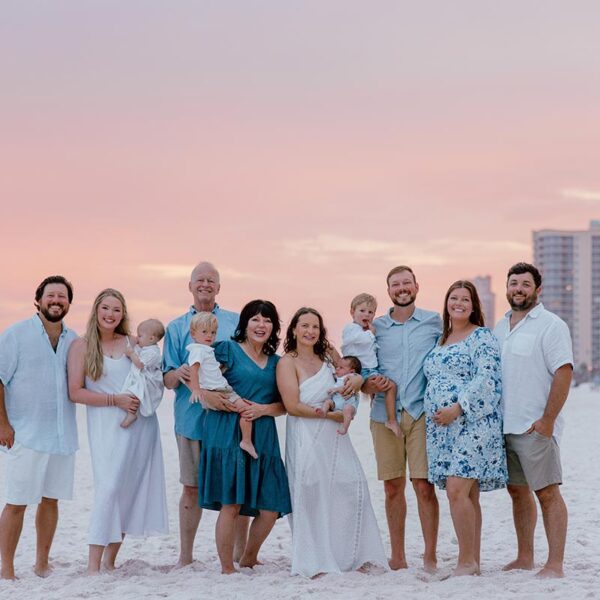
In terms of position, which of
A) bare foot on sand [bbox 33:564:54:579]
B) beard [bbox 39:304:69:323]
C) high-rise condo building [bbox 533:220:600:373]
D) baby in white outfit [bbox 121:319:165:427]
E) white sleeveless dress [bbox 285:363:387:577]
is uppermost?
high-rise condo building [bbox 533:220:600:373]

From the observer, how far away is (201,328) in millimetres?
7938

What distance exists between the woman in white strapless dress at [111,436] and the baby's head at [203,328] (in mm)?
718

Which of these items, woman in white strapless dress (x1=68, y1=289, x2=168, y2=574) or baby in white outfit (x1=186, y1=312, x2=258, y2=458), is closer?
baby in white outfit (x1=186, y1=312, x2=258, y2=458)

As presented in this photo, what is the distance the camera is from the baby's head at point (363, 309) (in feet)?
27.1

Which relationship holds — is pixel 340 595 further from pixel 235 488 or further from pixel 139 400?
pixel 139 400

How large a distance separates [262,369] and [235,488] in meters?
0.92

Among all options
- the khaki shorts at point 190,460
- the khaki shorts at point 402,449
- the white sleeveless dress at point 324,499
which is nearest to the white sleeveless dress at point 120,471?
the khaki shorts at point 190,460

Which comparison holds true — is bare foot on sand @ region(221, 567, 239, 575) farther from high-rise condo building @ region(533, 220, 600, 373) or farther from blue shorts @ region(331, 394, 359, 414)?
high-rise condo building @ region(533, 220, 600, 373)

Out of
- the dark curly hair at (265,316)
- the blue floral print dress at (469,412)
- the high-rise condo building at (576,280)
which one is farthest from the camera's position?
the high-rise condo building at (576,280)

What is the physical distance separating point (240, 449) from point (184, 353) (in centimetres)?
98

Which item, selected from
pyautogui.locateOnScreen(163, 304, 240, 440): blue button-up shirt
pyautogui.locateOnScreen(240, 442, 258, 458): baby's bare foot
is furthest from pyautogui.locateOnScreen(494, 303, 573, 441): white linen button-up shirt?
pyautogui.locateOnScreen(163, 304, 240, 440): blue button-up shirt

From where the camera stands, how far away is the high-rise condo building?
415 ft

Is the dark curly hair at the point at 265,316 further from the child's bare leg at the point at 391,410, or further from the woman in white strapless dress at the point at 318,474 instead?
the child's bare leg at the point at 391,410

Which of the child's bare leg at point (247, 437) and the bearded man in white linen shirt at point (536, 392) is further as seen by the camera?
the child's bare leg at point (247, 437)
